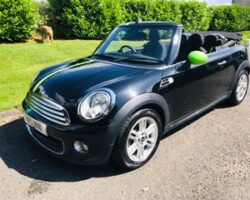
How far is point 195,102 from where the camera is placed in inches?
169

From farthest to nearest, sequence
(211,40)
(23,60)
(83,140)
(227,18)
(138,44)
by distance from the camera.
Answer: (227,18) → (23,60) → (211,40) → (138,44) → (83,140)

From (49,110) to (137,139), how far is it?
103 centimetres

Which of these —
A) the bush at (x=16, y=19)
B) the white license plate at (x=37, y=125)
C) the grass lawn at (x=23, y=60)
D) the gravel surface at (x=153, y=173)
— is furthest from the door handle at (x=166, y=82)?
the bush at (x=16, y=19)

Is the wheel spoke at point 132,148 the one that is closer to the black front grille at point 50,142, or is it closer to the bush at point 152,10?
the black front grille at point 50,142

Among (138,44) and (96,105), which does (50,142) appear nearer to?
(96,105)

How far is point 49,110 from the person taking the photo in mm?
3367

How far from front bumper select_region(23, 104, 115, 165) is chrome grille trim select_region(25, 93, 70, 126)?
0.21 feet

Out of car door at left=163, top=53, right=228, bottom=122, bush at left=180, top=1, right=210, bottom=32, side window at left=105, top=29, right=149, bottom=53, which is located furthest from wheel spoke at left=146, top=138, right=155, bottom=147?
bush at left=180, top=1, right=210, bottom=32

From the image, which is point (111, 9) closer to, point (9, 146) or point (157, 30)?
point (157, 30)

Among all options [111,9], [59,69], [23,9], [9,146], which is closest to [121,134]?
[59,69]

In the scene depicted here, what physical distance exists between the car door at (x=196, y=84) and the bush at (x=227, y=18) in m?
15.1

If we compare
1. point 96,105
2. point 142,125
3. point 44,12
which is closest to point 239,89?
point 142,125

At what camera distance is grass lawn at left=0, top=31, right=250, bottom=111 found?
6.01 m

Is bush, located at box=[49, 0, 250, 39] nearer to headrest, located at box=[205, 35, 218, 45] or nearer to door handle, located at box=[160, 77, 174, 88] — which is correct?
headrest, located at box=[205, 35, 218, 45]
